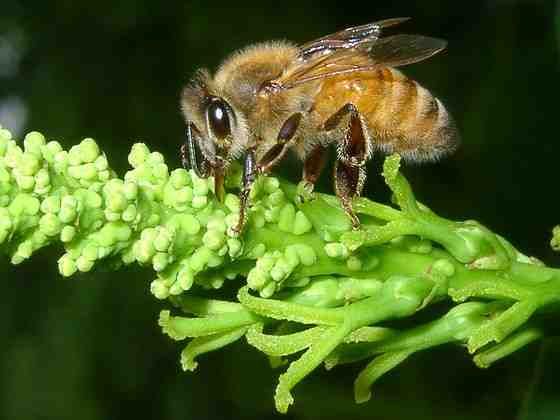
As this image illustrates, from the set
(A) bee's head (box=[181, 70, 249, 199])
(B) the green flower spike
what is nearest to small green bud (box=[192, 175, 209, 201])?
(B) the green flower spike

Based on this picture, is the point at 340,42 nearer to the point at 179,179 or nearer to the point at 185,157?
the point at 185,157

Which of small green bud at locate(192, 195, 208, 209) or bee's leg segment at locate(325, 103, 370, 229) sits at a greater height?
small green bud at locate(192, 195, 208, 209)

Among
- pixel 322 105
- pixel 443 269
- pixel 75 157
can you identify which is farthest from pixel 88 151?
pixel 322 105

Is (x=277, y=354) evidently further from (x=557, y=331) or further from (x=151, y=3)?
(x=151, y=3)

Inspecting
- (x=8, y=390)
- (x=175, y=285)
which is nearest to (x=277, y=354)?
(x=175, y=285)

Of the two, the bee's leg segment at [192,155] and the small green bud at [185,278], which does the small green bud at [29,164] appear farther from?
the bee's leg segment at [192,155]

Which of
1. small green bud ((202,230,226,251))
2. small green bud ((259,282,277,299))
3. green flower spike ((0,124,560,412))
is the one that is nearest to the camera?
green flower spike ((0,124,560,412))

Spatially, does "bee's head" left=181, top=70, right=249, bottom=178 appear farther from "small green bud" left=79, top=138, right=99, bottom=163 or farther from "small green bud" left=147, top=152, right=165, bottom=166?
"small green bud" left=79, top=138, right=99, bottom=163
